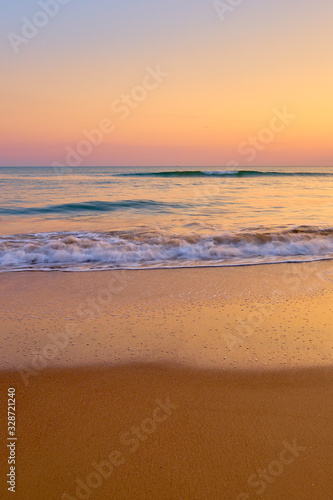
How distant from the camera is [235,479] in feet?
6.42

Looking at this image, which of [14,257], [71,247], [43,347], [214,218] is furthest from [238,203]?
[43,347]

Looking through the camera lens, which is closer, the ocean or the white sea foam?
the white sea foam

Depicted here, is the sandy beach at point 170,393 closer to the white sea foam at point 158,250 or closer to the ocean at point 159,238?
the white sea foam at point 158,250

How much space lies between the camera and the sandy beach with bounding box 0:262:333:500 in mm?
1964

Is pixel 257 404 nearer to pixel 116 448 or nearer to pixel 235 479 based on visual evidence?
pixel 235 479

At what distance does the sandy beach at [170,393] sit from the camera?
77.3 inches

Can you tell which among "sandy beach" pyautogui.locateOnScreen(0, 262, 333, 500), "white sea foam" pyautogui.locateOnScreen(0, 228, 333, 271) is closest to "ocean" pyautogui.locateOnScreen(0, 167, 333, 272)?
"white sea foam" pyautogui.locateOnScreen(0, 228, 333, 271)

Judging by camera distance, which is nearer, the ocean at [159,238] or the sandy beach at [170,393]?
the sandy beach at [170,393]

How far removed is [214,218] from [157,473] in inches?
411

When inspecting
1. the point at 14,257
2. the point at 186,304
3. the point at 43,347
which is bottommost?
the point at 43,347

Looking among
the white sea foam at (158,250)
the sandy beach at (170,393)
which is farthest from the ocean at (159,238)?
the sandy beach at (170,393)

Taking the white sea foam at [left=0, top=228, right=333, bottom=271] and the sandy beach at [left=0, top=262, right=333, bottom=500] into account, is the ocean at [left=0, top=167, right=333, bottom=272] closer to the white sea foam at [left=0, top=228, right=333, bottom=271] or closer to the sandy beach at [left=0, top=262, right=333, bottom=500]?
the white sea foam at [left=0, top=228, right=333, bottom=271]

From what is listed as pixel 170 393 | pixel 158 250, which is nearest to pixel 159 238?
pixel 158 250

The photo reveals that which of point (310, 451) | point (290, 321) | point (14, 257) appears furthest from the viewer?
point (14, 257)
